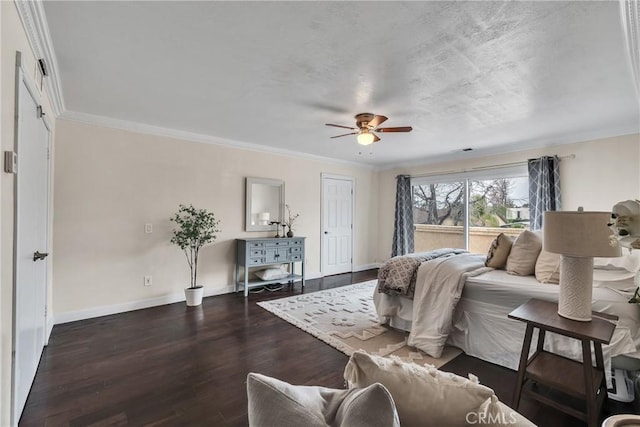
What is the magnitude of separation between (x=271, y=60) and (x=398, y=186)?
4463 millimetres

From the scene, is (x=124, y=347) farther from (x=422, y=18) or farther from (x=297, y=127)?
(x=422, y=18)

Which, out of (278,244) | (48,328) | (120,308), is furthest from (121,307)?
(278,244)

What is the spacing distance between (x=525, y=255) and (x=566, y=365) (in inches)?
42.4

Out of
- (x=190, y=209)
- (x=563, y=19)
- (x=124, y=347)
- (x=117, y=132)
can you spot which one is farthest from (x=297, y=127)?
(x=124, y=347)

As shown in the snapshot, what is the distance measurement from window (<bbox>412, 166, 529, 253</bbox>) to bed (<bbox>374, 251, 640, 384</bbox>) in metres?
2.36

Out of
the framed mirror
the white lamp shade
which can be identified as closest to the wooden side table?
the white lamp shade

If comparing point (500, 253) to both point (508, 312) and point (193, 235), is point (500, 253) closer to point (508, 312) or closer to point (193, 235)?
point (508, 312)

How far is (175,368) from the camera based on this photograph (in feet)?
7.71

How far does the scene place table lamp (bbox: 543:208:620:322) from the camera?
1.59 m

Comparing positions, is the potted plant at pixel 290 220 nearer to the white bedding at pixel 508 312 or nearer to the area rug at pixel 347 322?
the area rug at pixel 347 322

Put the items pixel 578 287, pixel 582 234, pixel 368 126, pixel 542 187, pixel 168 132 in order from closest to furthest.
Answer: pixel 582 234
pixel 578 287
pixel 368 126
pixel 168 132
pixel 542 187

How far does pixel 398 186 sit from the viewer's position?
20.0ft

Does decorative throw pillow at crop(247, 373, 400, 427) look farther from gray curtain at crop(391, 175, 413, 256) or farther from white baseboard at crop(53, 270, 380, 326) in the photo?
gray curtain at crop(391, 175, 413, 256)

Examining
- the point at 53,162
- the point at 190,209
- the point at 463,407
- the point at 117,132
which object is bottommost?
the point at 463,407
